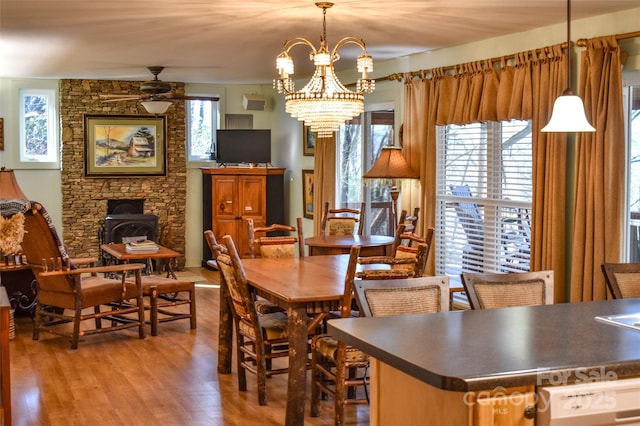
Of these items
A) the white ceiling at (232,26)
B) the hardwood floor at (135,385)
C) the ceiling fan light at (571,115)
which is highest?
the white ceiling at (232,26)

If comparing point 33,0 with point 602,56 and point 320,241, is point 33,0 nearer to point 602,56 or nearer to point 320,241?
point 320,241

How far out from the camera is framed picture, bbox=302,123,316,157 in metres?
10.1

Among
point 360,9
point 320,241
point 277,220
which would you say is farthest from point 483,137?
point 277,220

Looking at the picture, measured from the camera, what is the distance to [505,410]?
2.28 metres

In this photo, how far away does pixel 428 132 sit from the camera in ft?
24.5

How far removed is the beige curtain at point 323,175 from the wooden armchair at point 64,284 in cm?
316

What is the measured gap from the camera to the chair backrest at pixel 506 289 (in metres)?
3.49

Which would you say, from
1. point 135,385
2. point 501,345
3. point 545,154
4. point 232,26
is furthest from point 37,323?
point 501,345

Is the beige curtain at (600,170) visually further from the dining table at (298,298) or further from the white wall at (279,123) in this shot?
the dining table at (298,298)

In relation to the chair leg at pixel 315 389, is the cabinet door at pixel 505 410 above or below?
above

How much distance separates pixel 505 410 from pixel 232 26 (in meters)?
4.37

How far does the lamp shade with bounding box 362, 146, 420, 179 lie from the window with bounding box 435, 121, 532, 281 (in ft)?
1.04

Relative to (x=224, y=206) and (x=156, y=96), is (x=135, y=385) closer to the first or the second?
(x=156, y=96)

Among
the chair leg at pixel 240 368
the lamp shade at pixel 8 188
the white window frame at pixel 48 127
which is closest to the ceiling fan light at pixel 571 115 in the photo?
the chair leg at pixel 240 368
